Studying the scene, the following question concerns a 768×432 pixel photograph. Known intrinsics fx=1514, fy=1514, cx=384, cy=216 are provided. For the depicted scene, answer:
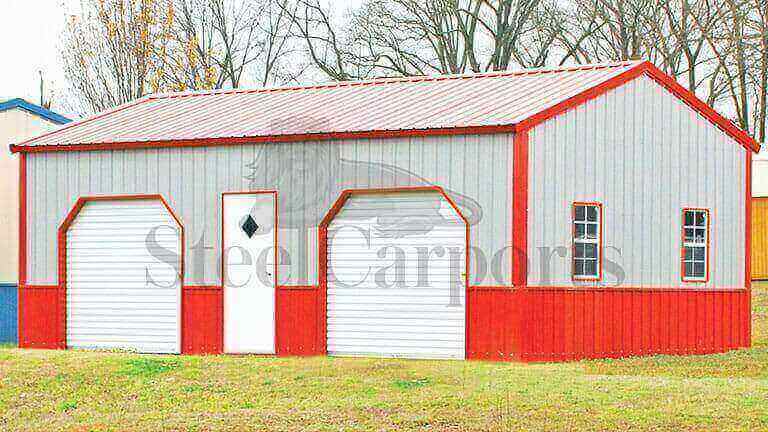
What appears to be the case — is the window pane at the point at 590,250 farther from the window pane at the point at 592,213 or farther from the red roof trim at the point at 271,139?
the red roof trim at the point at 271,139

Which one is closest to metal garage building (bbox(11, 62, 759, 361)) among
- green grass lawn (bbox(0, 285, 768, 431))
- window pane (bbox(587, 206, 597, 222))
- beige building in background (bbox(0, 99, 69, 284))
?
window pane (bbox(587, 206, 597, 222))

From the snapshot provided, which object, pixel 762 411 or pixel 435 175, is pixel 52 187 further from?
pixel 762 411

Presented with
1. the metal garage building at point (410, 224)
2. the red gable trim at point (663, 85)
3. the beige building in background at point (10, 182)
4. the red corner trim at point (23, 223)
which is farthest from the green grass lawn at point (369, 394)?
the beige building in background at point (10, 182)

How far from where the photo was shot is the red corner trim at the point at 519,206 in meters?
20.3

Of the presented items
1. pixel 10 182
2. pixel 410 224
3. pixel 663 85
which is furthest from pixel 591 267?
pixel 10 182

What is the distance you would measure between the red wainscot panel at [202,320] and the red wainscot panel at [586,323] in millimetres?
4053

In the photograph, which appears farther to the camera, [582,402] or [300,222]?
[300,222]

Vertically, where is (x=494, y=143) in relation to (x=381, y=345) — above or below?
above

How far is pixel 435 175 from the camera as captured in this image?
2088 centimetres

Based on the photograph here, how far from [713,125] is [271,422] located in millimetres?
10632

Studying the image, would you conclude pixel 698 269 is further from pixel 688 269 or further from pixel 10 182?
pixel 10 182

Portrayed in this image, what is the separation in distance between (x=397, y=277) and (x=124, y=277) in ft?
15.1

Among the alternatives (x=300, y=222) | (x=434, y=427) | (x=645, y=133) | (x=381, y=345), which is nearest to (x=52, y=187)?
(x=300, y=222)

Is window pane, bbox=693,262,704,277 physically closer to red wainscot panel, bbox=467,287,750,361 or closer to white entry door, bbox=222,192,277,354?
red wainscot panel, bbox=467,287,750,361
